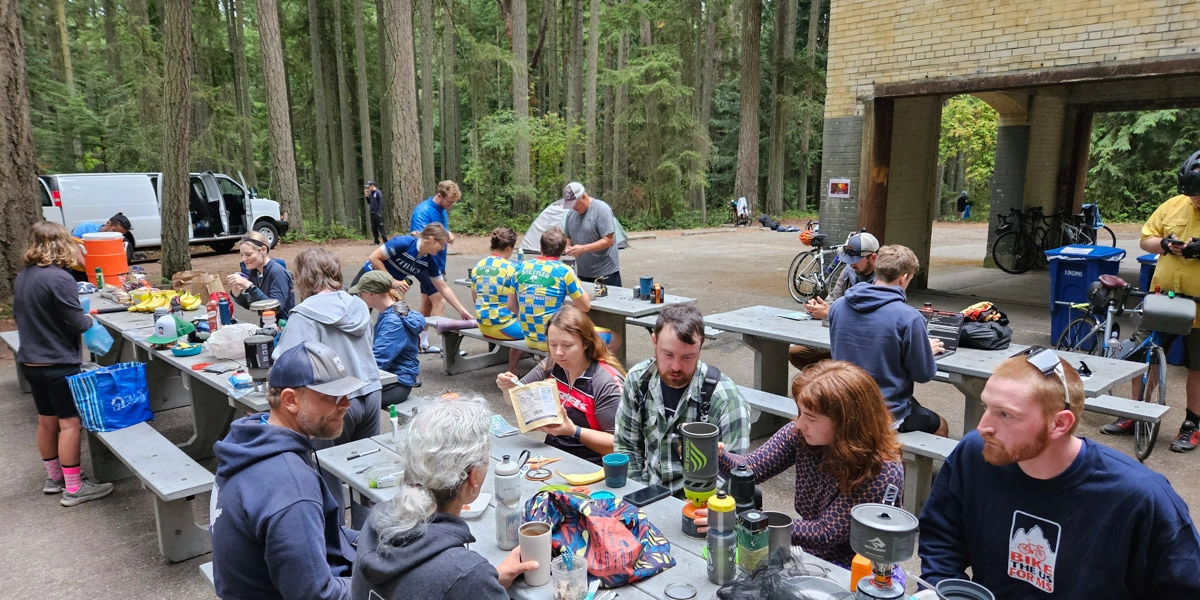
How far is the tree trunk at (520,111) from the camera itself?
22.0 meters

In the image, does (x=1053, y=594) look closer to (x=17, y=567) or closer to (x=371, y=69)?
(x=17, y=567)

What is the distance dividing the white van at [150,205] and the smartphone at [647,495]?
45.4 ft

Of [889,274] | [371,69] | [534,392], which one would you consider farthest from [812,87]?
[534,392]

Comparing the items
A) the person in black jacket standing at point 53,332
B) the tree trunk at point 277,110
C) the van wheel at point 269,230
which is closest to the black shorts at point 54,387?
the person in black jacket standing at point 53,332

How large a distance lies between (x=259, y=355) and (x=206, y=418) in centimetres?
160

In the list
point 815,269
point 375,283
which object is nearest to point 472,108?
point 815,269

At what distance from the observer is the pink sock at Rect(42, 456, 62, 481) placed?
473cm

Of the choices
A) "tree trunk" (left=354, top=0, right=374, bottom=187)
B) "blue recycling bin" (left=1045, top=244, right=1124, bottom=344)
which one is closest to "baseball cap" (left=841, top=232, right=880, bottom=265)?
"blue recycling bin" (left=1045, top=244, right=1124, bottom=344)

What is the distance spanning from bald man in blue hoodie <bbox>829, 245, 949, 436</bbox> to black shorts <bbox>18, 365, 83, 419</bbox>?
4.70 m

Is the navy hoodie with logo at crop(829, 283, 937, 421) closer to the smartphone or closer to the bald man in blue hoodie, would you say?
the bald man in blue hoodie

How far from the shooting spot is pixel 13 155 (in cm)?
913

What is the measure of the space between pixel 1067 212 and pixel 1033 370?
49.9 ft

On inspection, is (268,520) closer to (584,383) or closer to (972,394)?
(584,383)

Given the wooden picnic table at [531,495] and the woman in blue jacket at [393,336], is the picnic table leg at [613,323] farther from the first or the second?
the wooden picnic table at [531,495]
